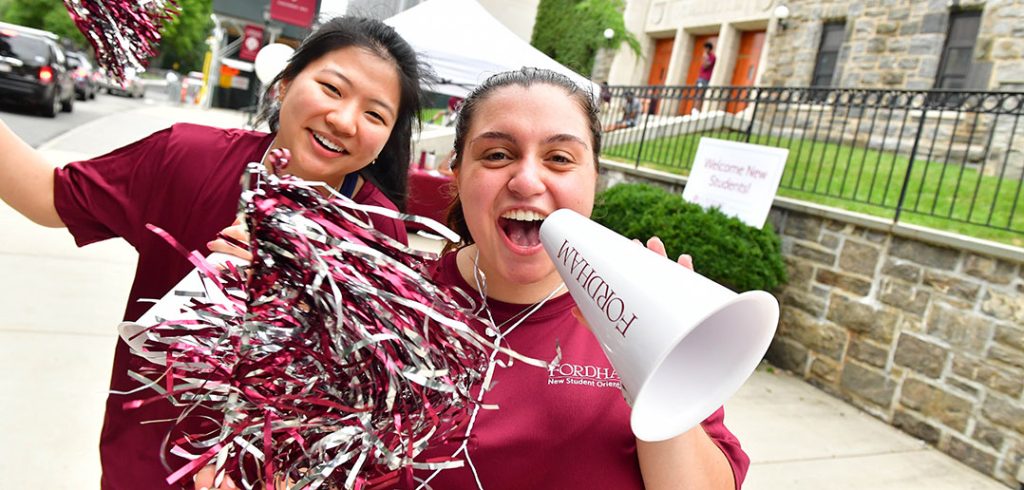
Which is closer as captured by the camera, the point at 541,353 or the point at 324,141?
the point at 541,353

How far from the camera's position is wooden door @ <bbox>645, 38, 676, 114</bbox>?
63.8 feet

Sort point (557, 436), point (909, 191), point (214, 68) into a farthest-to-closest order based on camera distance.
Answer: point (214, 68) < point (909, 191) < point (557, 436)

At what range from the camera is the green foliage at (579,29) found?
18.8m

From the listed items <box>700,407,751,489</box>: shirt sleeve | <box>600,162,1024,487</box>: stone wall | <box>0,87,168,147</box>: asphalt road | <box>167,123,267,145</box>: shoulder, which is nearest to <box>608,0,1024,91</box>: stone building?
<box>600,162,1024,487</box>: stone wall

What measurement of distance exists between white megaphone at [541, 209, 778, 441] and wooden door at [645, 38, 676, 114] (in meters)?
19.3

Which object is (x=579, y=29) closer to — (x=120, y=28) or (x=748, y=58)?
(x=748, y=58)

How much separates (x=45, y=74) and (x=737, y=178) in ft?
41.1

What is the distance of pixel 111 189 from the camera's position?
1.46 m

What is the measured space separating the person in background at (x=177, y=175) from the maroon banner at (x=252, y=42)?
22233mm

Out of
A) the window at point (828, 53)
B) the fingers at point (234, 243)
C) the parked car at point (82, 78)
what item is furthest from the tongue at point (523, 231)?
the parked car at point (82, 78)

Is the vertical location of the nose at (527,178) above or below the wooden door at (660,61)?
below

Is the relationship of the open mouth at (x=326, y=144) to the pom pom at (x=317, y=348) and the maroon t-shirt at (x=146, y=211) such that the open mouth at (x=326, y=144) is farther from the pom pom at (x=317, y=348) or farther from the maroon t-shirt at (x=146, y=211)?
the pom pom at (x=317, y=348)

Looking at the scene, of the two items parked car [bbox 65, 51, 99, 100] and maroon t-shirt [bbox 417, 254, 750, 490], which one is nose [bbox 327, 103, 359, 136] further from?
parked car [bbox 65, 51, 99, 100]

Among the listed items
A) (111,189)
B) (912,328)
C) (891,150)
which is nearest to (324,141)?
(111,189)
